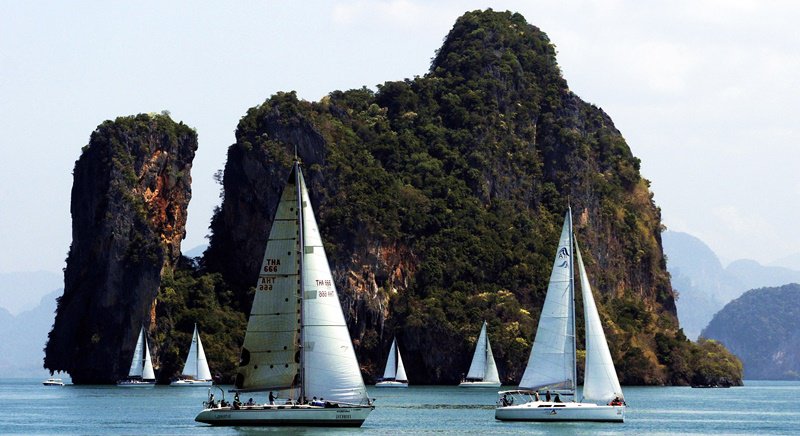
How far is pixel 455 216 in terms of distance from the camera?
166 metres

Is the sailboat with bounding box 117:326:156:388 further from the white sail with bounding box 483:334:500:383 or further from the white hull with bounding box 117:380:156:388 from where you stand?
the white sail with bounding box 483:334:500:383

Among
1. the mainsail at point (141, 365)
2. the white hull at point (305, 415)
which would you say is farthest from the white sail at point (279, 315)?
the mainsail at point (141, 365)

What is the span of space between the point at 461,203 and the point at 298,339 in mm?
105741

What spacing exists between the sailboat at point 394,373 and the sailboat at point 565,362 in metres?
67.9

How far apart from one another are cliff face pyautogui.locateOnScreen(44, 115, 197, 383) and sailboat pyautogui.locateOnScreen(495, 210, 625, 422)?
83.3 meters

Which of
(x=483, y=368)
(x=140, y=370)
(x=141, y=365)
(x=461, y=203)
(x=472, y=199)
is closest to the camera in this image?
(x=483, y=368)

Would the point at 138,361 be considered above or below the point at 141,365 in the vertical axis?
above

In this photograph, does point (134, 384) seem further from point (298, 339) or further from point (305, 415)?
point (305, 415)

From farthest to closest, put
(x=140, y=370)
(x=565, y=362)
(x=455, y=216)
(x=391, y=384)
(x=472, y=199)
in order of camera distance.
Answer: (x=472, y=199) → (x=455, y=216) → (x=140, y=370) → (x=391, y=384) → (x=565, y=362)

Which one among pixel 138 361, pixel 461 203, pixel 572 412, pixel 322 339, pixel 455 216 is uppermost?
pixel 461 203

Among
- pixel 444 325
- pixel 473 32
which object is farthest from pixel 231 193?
pixel 473 32

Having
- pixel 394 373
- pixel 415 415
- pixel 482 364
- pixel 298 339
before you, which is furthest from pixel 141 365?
pixel 298 339

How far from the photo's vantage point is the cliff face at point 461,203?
153 m

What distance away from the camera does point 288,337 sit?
63.1 m
